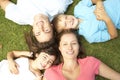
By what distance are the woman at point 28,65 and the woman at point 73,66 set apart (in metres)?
0.10

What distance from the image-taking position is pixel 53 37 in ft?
13.3

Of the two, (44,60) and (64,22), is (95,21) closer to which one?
(64,22)

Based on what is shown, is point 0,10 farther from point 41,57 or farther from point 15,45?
point 41,57

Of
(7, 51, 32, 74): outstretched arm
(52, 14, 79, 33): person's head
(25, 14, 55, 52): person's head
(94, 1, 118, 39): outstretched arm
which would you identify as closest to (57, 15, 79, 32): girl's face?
(52, 14, 79, 33): person's head

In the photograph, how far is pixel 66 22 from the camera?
4145mm

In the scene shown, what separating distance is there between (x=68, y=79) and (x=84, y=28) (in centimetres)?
71

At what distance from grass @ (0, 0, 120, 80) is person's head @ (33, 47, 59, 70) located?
50cm

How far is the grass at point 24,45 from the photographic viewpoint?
4.30m

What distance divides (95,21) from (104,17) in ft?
0.54

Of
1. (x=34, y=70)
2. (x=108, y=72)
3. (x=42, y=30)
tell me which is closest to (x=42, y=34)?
(x=42, y=30)

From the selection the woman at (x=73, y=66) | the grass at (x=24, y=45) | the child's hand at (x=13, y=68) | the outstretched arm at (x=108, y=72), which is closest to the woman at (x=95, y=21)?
the grass at (x=24, y=45)

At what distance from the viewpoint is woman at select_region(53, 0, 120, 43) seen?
4.14 meters

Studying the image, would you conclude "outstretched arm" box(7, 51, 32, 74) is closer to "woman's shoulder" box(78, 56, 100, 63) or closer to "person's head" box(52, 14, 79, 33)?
"person's head" box(52, 14, 79, 33)

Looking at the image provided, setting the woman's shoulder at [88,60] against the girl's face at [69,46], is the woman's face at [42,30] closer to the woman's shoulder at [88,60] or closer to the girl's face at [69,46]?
the girl's face at [69,46]
